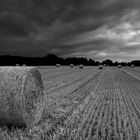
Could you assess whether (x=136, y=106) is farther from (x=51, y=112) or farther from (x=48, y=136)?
(x=48, y=136)

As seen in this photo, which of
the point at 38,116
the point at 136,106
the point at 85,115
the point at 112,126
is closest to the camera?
the point at 112,126

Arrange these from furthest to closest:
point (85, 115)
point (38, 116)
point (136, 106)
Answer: point (136, 106), point (85, 115), point (38, 116)

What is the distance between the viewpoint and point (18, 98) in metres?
4.89

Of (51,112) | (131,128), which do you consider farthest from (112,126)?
(51,112)

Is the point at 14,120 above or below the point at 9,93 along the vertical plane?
below

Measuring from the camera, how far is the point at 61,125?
203 inches

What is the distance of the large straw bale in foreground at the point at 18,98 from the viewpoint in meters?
4.86

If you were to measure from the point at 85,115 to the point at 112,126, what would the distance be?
122cm

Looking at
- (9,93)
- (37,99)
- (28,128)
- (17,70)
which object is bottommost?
(28,128)

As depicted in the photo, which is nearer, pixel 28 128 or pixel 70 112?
pixel 28 128

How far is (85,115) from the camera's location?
621 cm

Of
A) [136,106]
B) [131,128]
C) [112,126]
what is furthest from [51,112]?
[136,106]

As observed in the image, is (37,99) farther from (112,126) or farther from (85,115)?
(112,126)

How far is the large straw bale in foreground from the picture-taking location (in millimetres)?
4855
